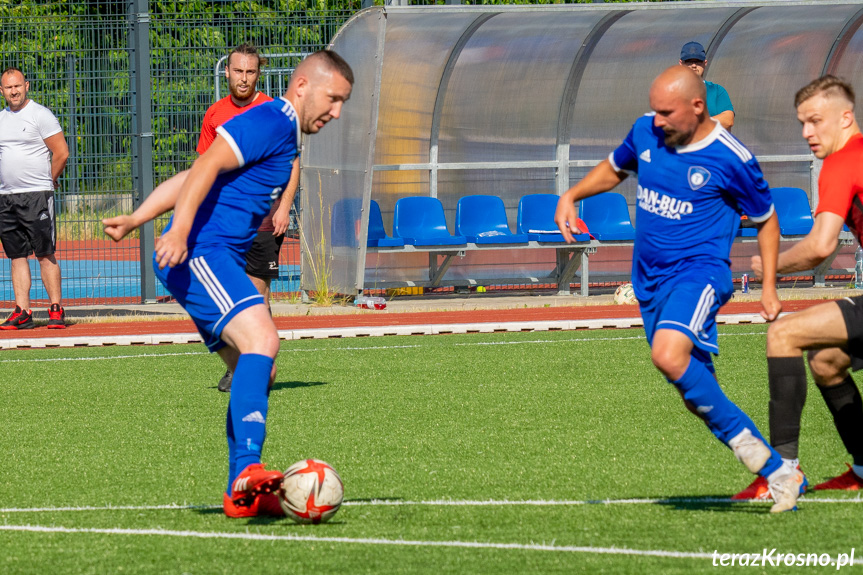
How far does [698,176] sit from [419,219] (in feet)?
35.8

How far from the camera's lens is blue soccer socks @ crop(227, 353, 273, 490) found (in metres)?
4.49

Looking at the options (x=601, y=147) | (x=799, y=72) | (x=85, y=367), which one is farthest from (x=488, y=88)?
(x=85, y=367)

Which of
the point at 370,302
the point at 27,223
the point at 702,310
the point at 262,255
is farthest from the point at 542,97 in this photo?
the point at 702,310

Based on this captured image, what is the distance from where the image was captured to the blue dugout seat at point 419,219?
15.5m

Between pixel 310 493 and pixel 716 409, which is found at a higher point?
pixel 716 409

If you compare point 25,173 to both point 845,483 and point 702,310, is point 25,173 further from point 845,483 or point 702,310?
point 845,483

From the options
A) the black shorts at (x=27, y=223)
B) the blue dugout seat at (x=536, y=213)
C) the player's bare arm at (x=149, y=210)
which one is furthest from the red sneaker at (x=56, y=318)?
the player's bare arm at (x=149, y=210)

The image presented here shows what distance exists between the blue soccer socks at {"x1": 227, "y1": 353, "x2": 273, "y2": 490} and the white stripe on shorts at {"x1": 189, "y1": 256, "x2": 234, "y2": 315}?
0.68 feet

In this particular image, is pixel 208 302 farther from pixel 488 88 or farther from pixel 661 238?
pixel 488 88

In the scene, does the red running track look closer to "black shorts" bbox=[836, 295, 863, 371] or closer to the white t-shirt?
the white t-shirt

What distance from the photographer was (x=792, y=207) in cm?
1608

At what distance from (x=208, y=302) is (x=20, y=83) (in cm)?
831

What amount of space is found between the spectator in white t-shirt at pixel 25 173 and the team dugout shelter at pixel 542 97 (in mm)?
3607

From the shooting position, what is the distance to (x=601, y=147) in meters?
16.7
